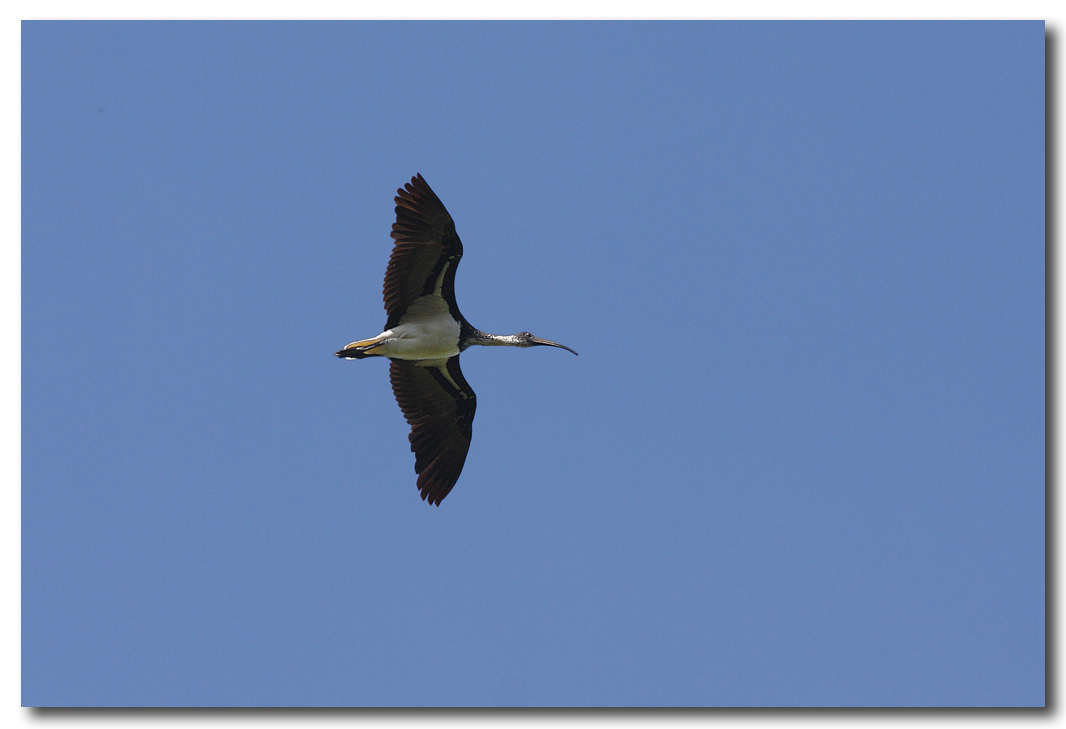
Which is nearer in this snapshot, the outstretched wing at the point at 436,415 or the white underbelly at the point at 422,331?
the white underbelly at the point at 422,331

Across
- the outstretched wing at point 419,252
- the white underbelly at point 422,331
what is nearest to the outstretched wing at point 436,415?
the white underbelly at point 422,331

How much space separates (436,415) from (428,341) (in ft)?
5.53

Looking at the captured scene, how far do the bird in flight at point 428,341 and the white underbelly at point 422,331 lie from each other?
15 mm

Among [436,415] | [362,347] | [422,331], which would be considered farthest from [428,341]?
[436,415]

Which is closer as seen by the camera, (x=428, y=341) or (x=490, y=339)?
(x=428, y=341)

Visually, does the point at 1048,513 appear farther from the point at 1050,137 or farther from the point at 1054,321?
the point at 1050,137

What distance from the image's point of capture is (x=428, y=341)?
16.3 m

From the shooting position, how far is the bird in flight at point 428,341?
15.5m

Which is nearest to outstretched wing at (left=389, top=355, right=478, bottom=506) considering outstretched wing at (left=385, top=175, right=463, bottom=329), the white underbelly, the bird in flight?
the bird in flight

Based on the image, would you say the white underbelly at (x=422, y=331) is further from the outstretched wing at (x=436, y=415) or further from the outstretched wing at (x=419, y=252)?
the outstretched wing at (x=436, y=415)

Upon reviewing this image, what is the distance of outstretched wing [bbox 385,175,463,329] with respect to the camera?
15.3 metres

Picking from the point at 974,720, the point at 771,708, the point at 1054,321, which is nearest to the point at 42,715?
the point at 771,708

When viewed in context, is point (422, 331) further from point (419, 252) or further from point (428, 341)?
point (419, 252)

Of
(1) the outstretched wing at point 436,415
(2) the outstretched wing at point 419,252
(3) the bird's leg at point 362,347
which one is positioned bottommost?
(1) the outstretched wing at point 436,415
